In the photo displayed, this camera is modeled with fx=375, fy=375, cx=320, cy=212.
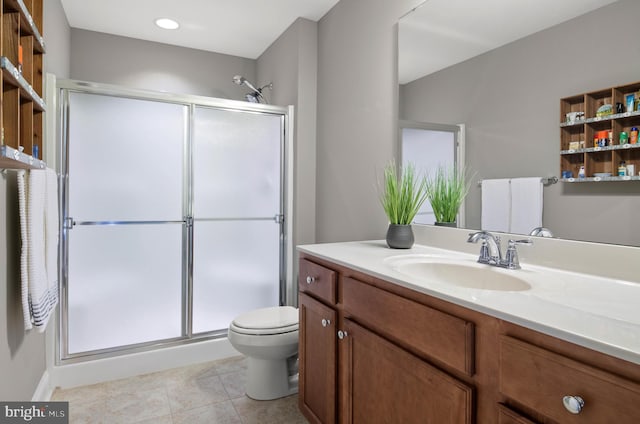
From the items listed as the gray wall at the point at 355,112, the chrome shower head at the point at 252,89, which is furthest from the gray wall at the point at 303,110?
the chrome shower head at the point at 252,89

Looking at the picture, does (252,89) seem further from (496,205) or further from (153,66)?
(496,205)

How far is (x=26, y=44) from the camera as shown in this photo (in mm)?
1254

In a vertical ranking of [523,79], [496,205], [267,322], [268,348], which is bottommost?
[268,348]

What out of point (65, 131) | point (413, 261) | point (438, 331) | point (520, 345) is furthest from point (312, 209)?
point (520, 345)

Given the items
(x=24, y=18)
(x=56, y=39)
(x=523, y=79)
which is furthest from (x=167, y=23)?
(x=523, y=79)

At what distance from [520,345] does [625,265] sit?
0.61 metres

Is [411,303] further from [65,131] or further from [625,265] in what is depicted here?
[65,131]

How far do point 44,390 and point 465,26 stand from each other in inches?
110

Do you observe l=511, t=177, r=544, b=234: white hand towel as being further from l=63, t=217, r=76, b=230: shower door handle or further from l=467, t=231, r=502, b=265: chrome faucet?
l=63, t=217, r=76, b=230: shower door handle

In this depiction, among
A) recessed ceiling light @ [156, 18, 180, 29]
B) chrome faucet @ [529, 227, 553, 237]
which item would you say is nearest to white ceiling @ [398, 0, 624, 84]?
chrome faucet @ [529, 227, 553, 237]

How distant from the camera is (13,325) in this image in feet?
5.14

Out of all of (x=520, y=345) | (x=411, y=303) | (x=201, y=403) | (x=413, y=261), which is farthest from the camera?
(x=201, y=403)

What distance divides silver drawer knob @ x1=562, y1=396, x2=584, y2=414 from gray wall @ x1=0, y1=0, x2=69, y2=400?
1805 mm

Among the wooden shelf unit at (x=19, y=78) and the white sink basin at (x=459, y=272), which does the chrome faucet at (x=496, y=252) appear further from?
the wooden shelf unit at (x=19, y=78)
